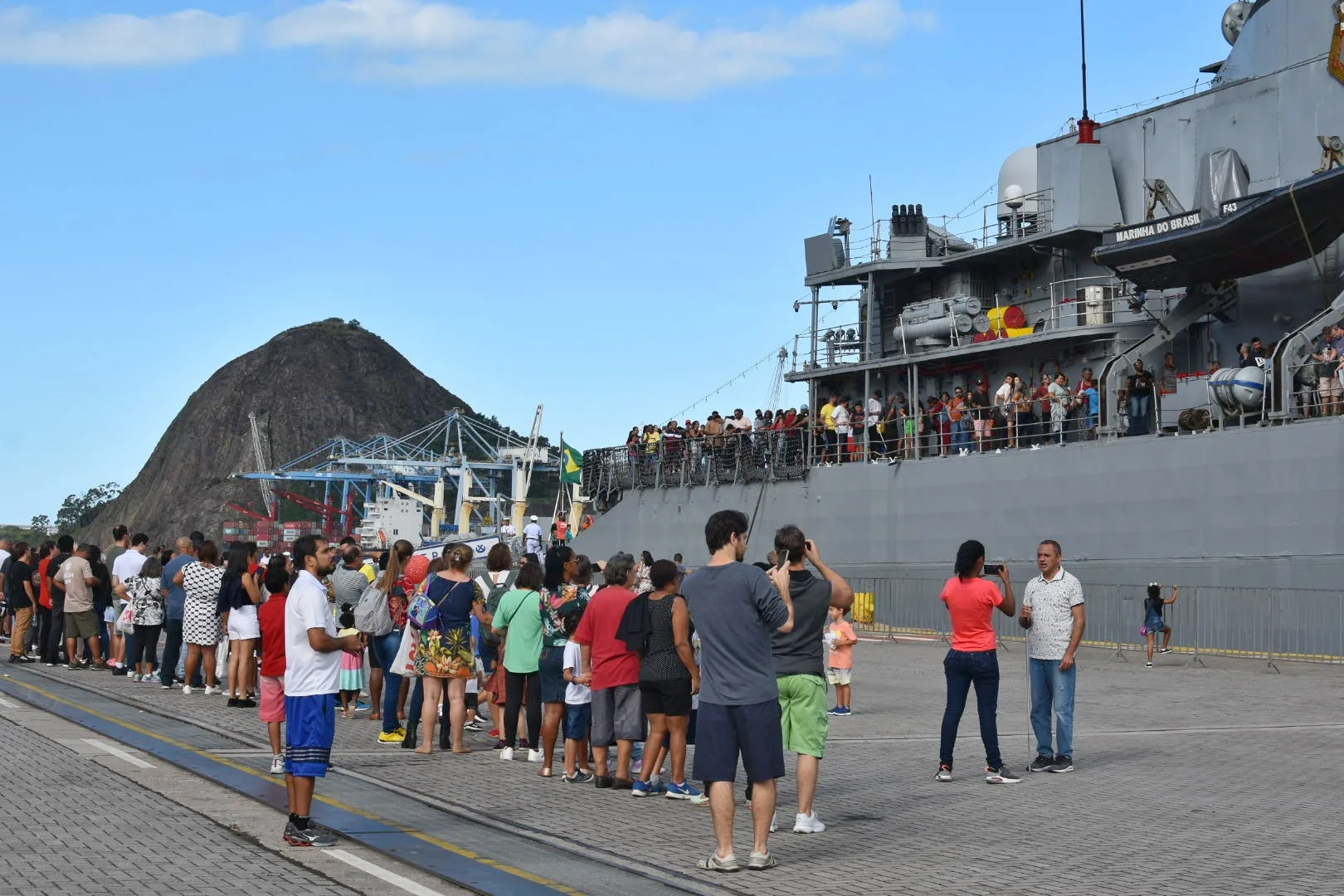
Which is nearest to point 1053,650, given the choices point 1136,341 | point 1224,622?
point 1224,622

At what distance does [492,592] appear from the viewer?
1366 cm

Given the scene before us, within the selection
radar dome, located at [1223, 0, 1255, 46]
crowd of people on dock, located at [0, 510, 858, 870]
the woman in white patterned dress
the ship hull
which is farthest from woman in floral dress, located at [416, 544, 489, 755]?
radar dome, located at [1223, 0, 1255, 46]

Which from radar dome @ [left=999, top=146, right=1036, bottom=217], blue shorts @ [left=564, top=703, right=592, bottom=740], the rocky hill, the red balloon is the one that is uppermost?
the rocky hill

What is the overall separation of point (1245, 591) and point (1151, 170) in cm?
1064

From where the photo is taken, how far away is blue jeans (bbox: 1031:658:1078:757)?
11930 millimetres

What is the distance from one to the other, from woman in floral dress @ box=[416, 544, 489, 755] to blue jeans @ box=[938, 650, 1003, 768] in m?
4.02

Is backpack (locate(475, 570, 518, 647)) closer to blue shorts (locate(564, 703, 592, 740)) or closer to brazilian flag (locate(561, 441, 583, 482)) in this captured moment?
blue shorts (locate(564, 703, 592, 740))

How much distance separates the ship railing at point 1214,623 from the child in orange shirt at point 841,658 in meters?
8.33

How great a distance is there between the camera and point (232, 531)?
14262 centimetres

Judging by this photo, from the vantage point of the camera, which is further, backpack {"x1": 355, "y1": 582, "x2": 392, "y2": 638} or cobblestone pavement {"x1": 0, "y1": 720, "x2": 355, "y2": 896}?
backpack {"x1": 355, "y1": 582, "x2": 392, "y2": 638}

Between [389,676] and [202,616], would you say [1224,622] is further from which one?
[202,616]

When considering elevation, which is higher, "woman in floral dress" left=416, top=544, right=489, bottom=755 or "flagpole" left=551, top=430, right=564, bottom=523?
"flagpole" left=551, top=430, right=564, bottom=523

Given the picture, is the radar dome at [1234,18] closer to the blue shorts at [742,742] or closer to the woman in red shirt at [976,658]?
the woman in red shirt at [976,658]

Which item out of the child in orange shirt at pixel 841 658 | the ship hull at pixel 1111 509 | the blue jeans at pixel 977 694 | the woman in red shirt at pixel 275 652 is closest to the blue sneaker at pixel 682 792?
the blue jeans at pixel 977 694
